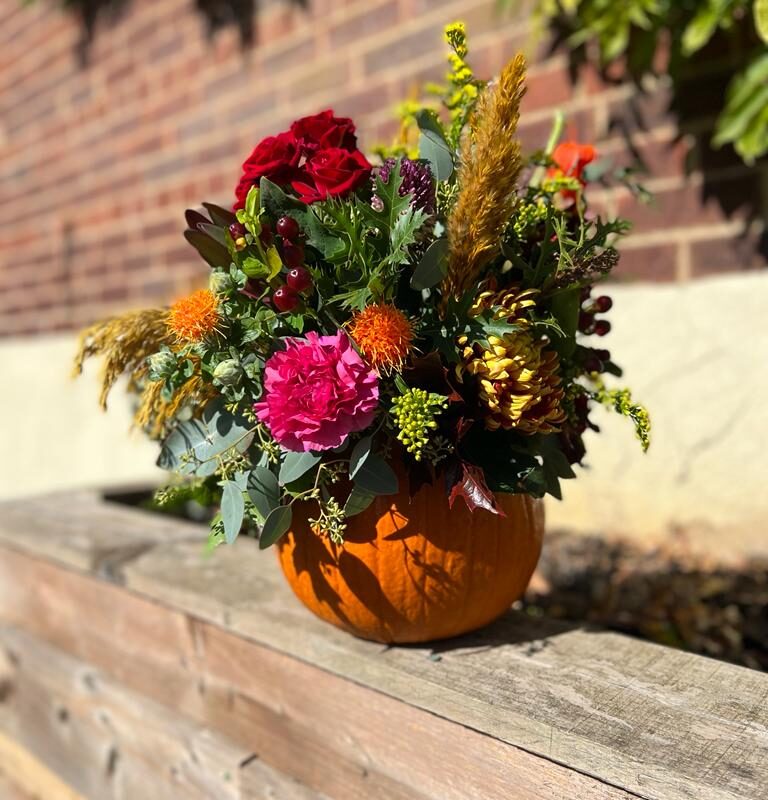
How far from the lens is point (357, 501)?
2.87 ft

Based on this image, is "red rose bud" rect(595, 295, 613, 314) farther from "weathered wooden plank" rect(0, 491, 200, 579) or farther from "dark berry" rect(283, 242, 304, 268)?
"weathered wooden plank" rect(0, 491, 200, 579)

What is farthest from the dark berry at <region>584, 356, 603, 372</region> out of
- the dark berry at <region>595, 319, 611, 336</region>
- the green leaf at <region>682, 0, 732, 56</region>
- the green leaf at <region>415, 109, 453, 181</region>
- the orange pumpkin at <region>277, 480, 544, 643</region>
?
the green leaf at <region>682, 0, 732, 56</region>

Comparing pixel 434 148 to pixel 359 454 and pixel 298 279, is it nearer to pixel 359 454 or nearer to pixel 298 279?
pixel 298 279

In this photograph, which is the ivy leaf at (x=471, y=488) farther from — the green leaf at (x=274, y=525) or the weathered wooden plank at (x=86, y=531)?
the weathered wooden plank at (x=86, y=531)

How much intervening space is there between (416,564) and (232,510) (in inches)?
8.7

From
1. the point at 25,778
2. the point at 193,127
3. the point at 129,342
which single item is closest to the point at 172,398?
the point at 129,342

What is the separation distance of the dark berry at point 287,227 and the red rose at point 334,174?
32mm

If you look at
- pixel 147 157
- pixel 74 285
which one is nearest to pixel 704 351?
pixel 147 157

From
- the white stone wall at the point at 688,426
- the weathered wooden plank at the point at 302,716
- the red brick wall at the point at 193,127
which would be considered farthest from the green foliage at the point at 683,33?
the weathered wooden plank at the point at 302,716

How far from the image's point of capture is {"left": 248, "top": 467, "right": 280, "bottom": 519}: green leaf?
89cm

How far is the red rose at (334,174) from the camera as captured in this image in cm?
82

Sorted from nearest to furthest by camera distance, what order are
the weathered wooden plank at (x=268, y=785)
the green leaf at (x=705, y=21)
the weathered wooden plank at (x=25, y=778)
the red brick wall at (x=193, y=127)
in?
the weathered wooden plank at (x=268, y=785), the green leaf at (x=705, y=21), the weathered wooden plank at (x=25, y=778), the red brick wall at (x=193, y=127)

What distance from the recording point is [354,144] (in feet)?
2.88

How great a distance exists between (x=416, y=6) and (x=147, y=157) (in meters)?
1.47
